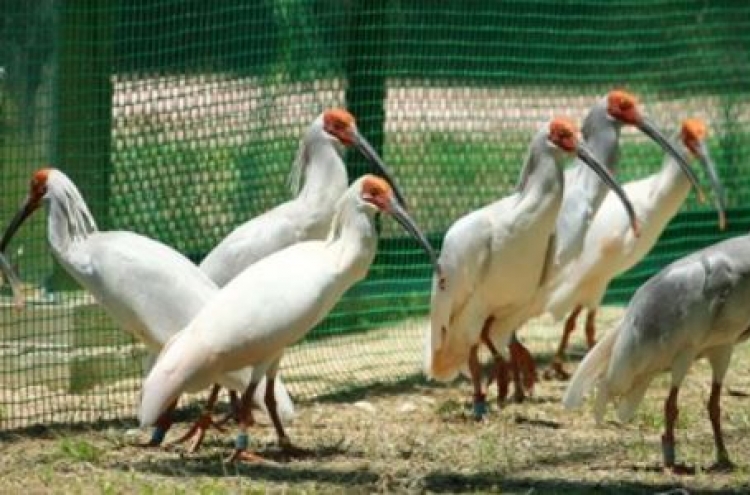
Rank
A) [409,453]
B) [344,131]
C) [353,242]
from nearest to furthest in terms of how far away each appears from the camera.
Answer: [353,242], [409,453], [344,131]

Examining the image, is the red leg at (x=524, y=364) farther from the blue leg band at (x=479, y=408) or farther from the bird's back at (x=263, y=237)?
the bird's back at (x=263, y=237)

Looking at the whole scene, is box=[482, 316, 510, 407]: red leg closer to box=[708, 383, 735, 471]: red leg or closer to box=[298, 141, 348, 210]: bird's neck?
box=[298, 141, 348, 210]: bird's neck

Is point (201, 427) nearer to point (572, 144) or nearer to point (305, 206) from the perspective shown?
point (305, 206)

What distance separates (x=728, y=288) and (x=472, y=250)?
188 cm

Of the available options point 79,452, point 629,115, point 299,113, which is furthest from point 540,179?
point 79,452

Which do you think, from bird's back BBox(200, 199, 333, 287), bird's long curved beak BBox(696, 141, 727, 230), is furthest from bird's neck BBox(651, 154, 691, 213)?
bird's back BBox(200, 199, 333, 287)

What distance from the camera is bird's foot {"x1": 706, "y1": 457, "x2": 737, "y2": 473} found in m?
8.64

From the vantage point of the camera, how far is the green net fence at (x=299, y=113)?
9.95 m

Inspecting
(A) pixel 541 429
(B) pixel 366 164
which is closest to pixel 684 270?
(A) pixel 541 429

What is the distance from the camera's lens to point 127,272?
9.05m

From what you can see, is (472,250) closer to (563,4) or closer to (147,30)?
(147,30)

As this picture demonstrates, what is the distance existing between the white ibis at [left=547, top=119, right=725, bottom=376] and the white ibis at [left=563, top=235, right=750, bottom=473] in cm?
252

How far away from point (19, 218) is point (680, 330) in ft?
10.0

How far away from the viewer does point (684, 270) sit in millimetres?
8484
